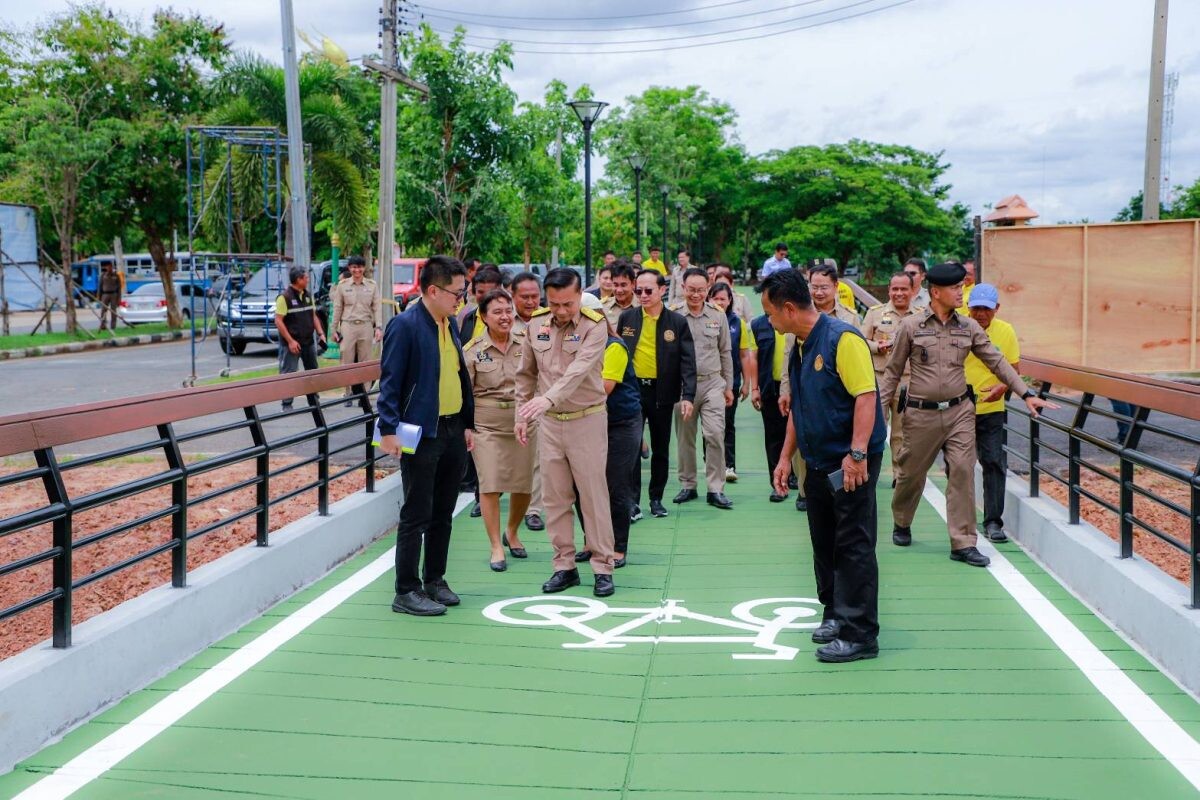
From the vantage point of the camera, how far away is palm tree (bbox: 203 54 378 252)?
84.7 feet

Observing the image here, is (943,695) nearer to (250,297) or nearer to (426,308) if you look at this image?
(426,308)

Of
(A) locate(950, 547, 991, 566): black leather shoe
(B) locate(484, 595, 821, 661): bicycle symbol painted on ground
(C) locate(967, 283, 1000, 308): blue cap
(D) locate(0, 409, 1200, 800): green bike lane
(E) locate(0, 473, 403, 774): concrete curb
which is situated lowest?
(B) locate(484, 595, 821, 661): bicycle symbol painted on ground

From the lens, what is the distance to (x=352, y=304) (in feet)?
49.2

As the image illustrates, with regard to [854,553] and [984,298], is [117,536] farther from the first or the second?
[984,298]

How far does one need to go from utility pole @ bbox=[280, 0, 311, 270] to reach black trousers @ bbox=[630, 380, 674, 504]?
1254 cm

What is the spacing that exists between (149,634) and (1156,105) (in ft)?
57.6

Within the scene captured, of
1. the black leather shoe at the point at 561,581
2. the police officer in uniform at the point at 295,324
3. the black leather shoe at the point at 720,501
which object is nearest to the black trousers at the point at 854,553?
the black leather shoe at the point at 561,581

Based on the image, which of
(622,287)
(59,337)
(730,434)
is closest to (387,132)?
(730,434)

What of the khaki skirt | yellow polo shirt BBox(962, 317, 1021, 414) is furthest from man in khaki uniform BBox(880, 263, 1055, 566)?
the khaki skirt

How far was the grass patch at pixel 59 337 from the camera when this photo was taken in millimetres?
27958

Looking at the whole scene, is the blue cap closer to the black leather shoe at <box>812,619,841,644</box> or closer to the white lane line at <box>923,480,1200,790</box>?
the white lane line at <box>923,480,1200,790</box>

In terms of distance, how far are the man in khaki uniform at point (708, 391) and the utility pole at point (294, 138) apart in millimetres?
12031

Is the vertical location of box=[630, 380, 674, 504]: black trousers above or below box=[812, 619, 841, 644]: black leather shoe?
above

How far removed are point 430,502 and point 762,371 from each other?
4359mm
